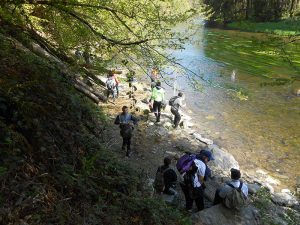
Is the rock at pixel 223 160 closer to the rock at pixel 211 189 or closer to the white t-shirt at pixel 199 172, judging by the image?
the rock at pixel 211 189

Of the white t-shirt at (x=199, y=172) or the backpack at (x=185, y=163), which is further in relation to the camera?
the backpack at (x=185, y=163)

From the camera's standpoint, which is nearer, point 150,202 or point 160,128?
point 150,202

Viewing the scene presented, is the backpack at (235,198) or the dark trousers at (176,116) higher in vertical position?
the backpack at (235,198)

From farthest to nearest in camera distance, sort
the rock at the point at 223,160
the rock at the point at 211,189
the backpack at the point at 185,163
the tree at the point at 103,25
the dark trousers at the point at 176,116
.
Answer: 1. the dark trousers at the point at 176,116
2. the rock at the point at 223,160
3. the rock at the point at 211,189
4. the backpack at the point at 185,163
5. the tree at the point at 103,25

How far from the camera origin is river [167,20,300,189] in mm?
12086

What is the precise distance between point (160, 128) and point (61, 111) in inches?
340

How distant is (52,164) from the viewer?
4.76 meters

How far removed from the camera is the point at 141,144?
12.4 meters

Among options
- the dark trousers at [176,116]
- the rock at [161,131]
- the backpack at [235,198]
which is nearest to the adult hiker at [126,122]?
the rock at [161,131]

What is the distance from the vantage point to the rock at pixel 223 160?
11879 millimetres

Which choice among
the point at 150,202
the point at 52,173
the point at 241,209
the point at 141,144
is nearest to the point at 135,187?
the point at 150,202

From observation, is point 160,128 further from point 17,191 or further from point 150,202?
point 17,191

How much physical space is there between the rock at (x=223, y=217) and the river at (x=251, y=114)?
238 cm

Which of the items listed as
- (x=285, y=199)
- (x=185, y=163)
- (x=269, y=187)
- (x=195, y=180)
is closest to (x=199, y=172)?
(x=195, y=180)
